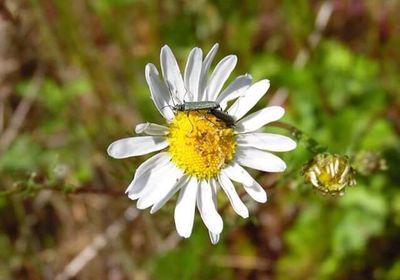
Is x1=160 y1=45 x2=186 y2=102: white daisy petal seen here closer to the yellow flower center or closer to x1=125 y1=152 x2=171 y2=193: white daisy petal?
the yellow flower center

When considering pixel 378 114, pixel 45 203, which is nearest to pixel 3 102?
pixel 45 203

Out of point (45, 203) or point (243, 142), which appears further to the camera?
point (45, 203)

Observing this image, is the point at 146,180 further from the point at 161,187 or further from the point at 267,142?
the point at 267,142

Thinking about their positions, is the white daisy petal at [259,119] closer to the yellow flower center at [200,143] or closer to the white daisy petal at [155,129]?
the yellow flower center at [200,143]

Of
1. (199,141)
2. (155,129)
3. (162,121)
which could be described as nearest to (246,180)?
(199,141)

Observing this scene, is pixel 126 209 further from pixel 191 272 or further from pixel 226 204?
pixel 226 204

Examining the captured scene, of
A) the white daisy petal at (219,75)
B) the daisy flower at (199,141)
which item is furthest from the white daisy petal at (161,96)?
the white daisy petal at (219,75)
